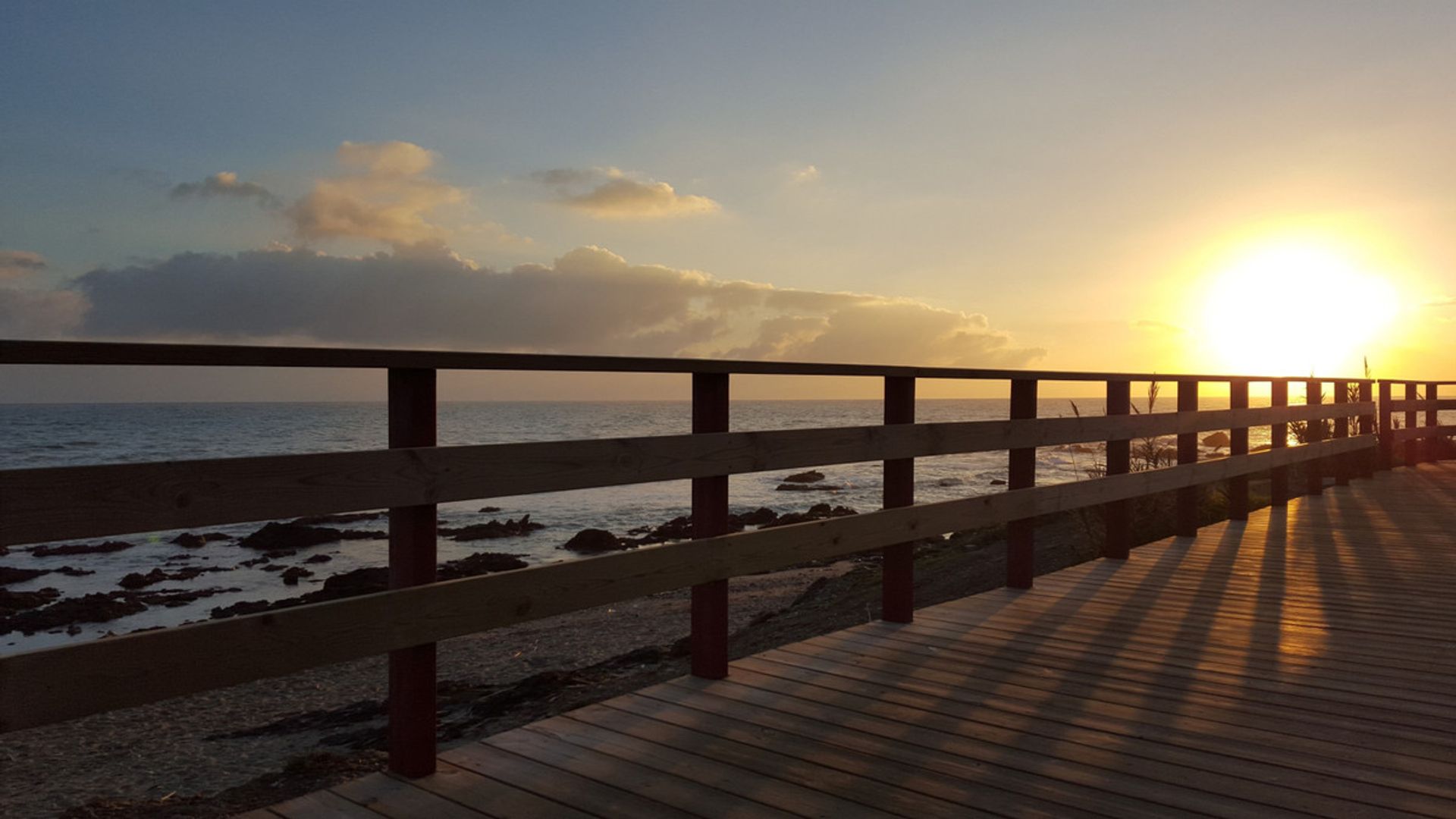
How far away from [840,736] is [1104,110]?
11.7 metres

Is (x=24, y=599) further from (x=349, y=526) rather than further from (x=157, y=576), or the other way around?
(x=349, y=526)

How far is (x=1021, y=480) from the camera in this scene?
511 cm

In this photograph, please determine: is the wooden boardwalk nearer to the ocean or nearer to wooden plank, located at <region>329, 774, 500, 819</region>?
wooden plank, located at <region>329, 774, 500, 819</region>

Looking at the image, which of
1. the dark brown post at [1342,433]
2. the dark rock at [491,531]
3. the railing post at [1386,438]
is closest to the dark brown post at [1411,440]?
the railing post at [1386,438]

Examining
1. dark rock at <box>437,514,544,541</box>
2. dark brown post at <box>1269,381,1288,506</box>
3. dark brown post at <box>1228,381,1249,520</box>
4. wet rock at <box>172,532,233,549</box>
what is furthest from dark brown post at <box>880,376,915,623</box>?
wet rock at <box>172,532,233,549</box>

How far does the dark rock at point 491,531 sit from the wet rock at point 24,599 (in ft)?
24.2

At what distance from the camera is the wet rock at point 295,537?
2109cm

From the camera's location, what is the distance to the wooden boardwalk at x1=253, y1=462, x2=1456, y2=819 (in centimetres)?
248

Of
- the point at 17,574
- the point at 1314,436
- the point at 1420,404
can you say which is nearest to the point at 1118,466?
the point at 1314,436

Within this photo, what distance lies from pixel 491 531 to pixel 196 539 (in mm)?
6872

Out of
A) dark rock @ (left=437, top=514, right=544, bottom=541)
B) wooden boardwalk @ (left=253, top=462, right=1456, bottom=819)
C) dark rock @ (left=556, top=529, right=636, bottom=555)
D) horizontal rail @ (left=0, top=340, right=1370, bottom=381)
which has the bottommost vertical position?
dark rock @ (left=437, top=514, right=544, bottom=541)

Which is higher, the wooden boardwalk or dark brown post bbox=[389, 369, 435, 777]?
dark brown post bbox=[389, 369, 435, 777]

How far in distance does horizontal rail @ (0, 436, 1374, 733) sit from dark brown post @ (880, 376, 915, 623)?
0.50ft

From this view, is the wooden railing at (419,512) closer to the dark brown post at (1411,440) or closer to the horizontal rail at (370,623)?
the horizontal rail at (370,623)
